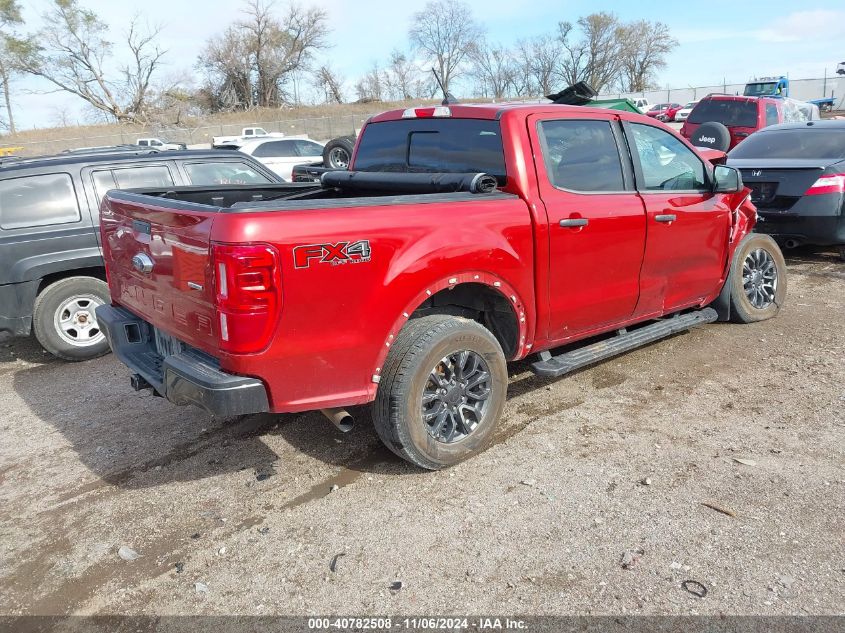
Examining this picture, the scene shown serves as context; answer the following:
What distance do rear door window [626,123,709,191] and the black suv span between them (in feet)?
14.4

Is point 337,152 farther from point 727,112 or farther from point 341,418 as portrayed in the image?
point 341,418

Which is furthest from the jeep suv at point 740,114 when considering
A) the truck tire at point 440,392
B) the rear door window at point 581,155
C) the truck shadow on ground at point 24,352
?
the truck shadow on ground at point 24,352

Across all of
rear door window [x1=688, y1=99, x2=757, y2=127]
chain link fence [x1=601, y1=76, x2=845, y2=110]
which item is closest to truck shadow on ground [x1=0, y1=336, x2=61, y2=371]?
rear door window [x1=688, y1=99, x2=757, y2=127]

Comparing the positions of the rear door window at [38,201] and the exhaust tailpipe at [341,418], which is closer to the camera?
the exhaust tailpipe at [341,418]

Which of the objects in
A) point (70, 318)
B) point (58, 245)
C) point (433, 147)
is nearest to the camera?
point (433, 147)

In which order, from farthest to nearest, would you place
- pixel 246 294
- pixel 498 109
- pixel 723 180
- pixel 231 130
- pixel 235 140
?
1. pixel 231 130
2. pixel 235 140
3. pixel 723 180
4. pixel 498 109
5. pixel 246 294

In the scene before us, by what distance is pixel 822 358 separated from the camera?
5230mm

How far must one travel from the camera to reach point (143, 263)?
3461 millimetres

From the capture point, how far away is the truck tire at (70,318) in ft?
18.7

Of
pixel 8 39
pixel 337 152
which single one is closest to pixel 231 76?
pixel 8 39

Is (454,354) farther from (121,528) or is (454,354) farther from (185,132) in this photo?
(185,132)

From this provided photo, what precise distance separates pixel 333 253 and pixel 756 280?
4522mm

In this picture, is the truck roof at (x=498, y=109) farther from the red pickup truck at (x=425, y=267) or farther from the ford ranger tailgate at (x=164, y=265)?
the ford ranger tailgate at (x=164, y=265)

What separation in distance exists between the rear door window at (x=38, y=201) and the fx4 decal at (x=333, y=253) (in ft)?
12.6
